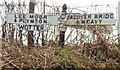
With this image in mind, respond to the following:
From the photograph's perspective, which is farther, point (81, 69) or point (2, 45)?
point (2, 45)

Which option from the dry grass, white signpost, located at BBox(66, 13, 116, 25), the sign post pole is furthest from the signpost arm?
white signpost, located at BBox(66, 13, 116, 25)

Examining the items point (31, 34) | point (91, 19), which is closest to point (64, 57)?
point (91, 19)

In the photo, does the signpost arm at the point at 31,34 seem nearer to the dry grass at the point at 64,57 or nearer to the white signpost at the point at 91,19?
the dry grass at the point at 64,57

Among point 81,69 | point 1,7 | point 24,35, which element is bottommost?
point 81,69

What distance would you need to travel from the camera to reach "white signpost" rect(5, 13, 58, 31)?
5039 mm

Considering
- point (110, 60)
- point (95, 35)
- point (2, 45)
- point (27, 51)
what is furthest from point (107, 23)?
point (2, 45)

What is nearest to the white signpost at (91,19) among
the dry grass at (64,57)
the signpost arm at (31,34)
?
the dry grass at (64,57)

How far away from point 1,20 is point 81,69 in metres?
2.48

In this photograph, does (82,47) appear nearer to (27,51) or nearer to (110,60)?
(110,60)

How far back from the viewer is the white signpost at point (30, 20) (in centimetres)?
504

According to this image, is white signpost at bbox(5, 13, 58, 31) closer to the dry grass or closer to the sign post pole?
the dry grass

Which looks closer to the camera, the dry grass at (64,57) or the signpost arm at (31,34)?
the dry grass at (64,57)

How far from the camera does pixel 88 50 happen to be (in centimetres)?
509

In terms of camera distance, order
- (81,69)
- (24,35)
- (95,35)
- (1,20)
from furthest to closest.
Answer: (1,20) < (24,35) < (95,35) < (81,69)
